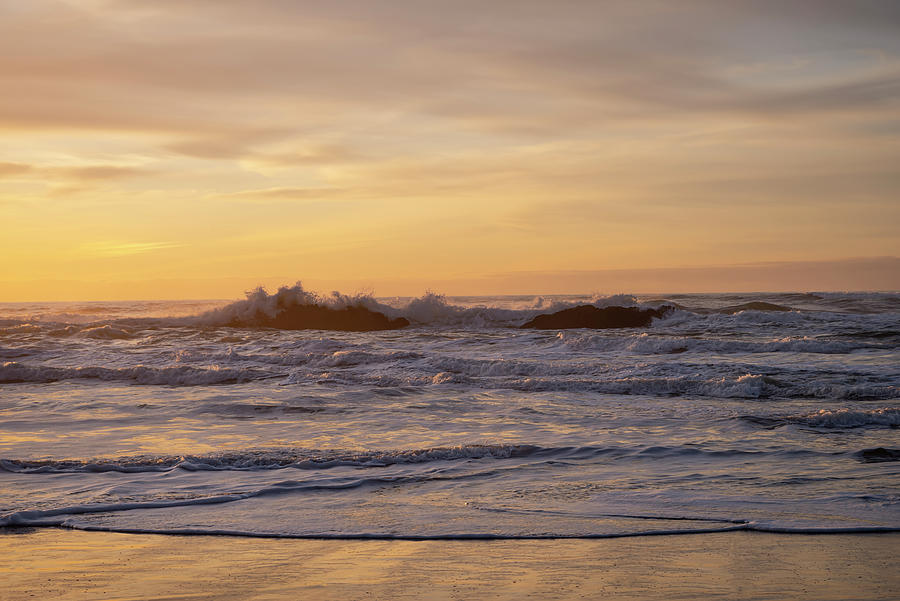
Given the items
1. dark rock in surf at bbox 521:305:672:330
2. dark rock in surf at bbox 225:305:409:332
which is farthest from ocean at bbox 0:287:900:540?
dark rock in surf at bbox 225:305:409:332

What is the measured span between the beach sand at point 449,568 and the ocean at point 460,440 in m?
0.27

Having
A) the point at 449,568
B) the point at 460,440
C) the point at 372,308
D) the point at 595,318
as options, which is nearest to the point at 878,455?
the point at 460,440

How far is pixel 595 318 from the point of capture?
27625mm

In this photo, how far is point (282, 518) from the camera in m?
5.34

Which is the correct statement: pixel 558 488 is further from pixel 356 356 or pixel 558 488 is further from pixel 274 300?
pixel 274 300

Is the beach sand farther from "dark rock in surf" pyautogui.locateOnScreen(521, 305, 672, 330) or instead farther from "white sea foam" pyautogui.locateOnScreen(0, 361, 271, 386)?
"dark rock in surf" pyautogui.locateOnScreen(521, 305, 672, 330)

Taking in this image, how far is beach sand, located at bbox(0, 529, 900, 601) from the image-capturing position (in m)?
3.80

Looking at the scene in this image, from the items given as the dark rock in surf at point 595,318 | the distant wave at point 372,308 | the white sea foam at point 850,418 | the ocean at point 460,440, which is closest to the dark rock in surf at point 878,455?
the ocean at point 460,440

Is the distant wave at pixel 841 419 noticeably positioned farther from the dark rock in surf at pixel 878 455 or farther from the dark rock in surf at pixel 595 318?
the dark rock in surf at pixel 595 318

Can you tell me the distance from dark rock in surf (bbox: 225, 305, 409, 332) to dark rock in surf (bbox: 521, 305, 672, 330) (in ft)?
→ 17.2

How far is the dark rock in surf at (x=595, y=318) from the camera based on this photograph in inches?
1052

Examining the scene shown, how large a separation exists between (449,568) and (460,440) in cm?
393

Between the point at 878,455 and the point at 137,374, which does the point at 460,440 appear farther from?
the point at 137,374

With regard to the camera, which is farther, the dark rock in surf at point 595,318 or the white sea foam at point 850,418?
the dark rock in surf at point 595,318
